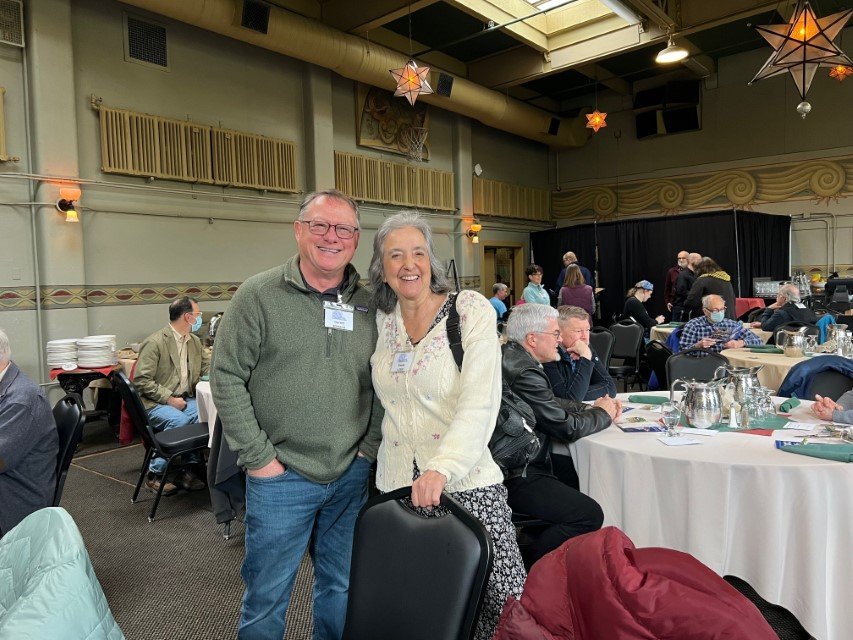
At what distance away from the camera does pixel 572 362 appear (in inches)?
118

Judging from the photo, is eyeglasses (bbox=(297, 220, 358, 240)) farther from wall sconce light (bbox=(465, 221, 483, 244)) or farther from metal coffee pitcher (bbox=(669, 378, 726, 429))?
wall sconce light (bbox=(465, 221, 483, 244))

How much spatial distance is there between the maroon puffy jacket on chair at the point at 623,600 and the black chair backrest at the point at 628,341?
5757 millimetres

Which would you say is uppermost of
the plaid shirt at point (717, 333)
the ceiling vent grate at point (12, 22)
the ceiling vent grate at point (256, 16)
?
the ceiling vent grate at point (256, 16)

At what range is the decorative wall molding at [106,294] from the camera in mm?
6199

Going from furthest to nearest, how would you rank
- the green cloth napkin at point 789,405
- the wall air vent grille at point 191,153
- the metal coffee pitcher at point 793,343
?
the wall air vent grille at point 191,153
the metal coffee pitcher at point 793,343
the green cloth napkin at point 789,405

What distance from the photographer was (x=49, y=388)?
21.2 ft

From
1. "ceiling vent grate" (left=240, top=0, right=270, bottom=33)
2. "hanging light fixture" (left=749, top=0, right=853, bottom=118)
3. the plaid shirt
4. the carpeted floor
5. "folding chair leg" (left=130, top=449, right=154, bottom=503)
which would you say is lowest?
the carpeted floor

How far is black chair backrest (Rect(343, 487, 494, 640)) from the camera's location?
1207 mm

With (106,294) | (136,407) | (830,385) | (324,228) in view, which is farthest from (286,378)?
(106,294)

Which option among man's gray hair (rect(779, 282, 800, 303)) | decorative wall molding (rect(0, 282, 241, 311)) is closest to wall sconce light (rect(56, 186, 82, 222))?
decorative wall molding (rect(0, 282, 241, 311))

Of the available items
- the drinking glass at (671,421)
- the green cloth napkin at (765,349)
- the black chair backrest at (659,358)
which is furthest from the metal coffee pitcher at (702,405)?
the black chair backrest at (659,358)

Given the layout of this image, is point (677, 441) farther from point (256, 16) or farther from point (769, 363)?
point (256, 16)

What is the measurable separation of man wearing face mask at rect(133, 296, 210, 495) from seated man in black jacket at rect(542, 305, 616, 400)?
2.55 metres

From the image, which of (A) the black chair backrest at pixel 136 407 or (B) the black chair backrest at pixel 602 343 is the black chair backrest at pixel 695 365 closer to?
(B) the black chair backrest at pixel 602 343
